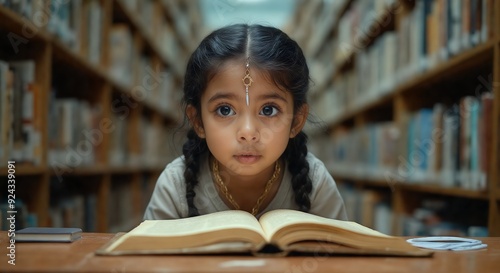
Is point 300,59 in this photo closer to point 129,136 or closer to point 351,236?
point 351,236

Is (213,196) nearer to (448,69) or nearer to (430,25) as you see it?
(448,69)

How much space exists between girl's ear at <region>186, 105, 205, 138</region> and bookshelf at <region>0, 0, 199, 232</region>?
432mm

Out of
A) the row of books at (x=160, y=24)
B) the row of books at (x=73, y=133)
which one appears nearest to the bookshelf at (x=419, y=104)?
the row of books at (x=73, y=133)

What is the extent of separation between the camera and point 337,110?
14.0ft

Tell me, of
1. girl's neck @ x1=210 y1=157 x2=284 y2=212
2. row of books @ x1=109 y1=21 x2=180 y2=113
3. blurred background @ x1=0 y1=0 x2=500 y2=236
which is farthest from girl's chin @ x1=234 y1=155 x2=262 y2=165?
row of books @ x1=109 y1=21 x2=180 y2=113

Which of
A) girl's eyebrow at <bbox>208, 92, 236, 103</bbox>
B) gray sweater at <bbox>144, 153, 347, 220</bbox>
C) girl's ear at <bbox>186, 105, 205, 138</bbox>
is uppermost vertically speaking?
girl's eyebrow at <bbox>208, 92, 236, 103</bbox>

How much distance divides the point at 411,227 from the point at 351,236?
144 centimetres

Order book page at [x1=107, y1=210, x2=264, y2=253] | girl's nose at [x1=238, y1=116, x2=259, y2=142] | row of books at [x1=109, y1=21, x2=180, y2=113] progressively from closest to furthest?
1. book page at [x1=107, y1=210, x2=264, y2=253]
2. girl's nose at [x1=238, y1=116, x2=259, y2=142]
3. row of books at [x1=109, y1=21, x2=180, y2=113]

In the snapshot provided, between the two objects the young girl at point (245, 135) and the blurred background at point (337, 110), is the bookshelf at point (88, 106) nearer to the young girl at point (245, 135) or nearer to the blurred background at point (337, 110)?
the blurred background at point (337, 110)

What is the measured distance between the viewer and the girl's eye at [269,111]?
3.88 ft

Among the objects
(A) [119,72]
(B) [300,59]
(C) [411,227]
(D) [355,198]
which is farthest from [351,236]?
(D) [355,198]

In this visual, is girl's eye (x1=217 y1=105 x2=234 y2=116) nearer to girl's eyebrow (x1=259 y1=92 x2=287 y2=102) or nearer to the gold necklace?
girl's eyebrow (x1=259 y1=92 x2=287 y2=102)

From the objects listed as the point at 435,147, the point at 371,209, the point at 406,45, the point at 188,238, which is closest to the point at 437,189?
the point at 435,147

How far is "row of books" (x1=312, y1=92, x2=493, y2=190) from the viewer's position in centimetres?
159
